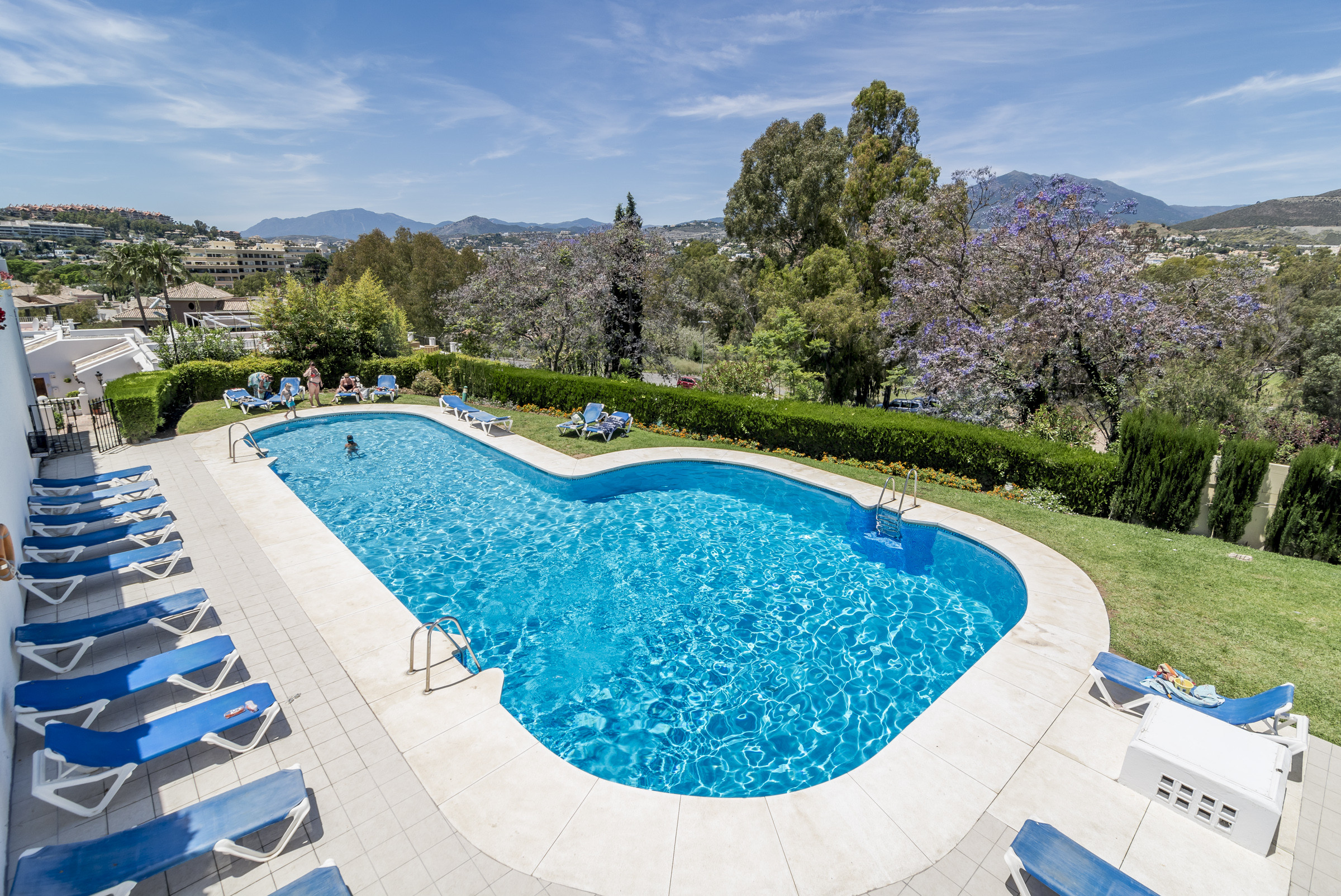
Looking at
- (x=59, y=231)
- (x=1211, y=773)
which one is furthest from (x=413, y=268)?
(x=59, y=231)

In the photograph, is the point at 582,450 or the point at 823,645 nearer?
the point at 823,645

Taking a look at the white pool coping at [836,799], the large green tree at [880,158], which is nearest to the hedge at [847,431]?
the white pool coping at [836,799]

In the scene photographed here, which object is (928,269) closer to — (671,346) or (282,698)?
(671,346)

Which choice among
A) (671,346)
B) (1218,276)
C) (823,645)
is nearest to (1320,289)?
(1218,276)

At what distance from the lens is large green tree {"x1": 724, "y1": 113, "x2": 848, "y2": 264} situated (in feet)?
111

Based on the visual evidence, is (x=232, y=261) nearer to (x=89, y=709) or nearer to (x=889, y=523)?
(x=89, y=709)

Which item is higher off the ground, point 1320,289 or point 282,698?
point 1320,289

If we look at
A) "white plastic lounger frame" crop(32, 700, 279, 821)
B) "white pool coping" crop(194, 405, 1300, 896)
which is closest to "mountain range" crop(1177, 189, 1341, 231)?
"white pool coping" crop(194, 405, 1300, 896)

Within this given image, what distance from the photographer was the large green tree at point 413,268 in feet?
147

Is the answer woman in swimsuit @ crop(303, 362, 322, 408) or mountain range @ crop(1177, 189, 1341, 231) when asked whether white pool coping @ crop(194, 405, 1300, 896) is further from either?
mountain range @ crop(1177, 189, 1341, 231)

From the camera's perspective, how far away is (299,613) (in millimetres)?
8266

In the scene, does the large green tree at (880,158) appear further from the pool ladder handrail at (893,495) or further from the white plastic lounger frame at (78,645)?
the white plastic lounger frame at (78,645)

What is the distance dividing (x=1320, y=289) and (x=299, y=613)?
4797 cm

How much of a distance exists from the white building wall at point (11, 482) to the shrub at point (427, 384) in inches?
453
